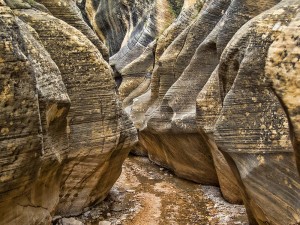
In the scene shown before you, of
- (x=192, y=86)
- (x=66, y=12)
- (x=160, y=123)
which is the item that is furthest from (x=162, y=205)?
(x=66, y=12)

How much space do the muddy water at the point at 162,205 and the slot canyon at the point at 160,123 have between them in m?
0.04

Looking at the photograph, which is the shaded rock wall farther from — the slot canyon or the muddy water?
the muddy water

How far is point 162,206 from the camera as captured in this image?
10.8 m

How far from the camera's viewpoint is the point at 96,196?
1036 cm

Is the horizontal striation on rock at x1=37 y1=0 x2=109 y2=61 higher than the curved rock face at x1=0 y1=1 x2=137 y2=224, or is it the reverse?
the horizontal striation on rock at x1=37 y1=0 x2=109 y2=61

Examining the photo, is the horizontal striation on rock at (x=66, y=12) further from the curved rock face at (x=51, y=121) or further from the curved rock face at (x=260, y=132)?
the curved rock face at (x=260, y=132)

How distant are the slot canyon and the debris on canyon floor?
0.10ft

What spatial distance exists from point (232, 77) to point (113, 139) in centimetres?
272

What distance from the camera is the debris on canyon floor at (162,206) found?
9727mm

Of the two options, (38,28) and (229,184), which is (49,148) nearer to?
(38,28)

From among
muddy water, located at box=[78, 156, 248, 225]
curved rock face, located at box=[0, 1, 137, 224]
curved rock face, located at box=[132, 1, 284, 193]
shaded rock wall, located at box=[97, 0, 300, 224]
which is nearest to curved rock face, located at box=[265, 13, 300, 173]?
shaded rock wall, located at box=[97, 0, 300, 224]

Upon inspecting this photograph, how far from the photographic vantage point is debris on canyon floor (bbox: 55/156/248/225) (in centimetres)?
973

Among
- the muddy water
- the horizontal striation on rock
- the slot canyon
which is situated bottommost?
the muddy water

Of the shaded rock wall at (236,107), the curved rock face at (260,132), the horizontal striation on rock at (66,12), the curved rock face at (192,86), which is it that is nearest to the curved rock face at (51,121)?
the horizontal striation on rock at (66,12)
